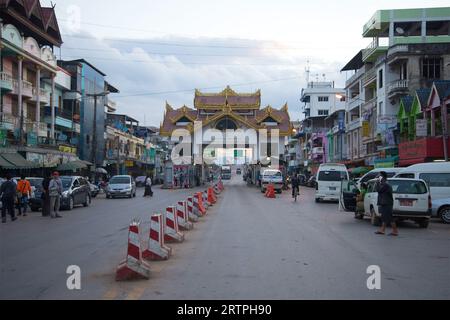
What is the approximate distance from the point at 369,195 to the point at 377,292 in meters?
11.3

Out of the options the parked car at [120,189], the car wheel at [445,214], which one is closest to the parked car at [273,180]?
the parked car at [120,189]

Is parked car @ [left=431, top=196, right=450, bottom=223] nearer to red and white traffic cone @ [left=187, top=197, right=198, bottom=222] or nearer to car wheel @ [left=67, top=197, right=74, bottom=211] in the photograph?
red and white traffic cone @ [left=187, top=197, right=198, bottom=222]

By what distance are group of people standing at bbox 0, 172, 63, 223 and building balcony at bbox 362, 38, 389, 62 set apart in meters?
35.9

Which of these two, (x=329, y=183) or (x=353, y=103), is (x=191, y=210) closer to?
(x=329, y=183)

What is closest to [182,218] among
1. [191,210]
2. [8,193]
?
[191,210]

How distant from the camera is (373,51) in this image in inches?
2013

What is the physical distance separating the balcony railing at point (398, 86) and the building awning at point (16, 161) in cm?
2824

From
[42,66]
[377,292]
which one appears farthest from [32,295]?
[42,66]

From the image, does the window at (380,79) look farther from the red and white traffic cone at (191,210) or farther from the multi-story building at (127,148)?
the red and white traffic cone at (191,210)

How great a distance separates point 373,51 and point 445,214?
33372 mm

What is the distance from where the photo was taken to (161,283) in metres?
8.55

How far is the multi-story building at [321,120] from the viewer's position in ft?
253

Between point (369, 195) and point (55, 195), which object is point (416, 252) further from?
point (55, 195)

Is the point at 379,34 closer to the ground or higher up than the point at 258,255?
higher up
